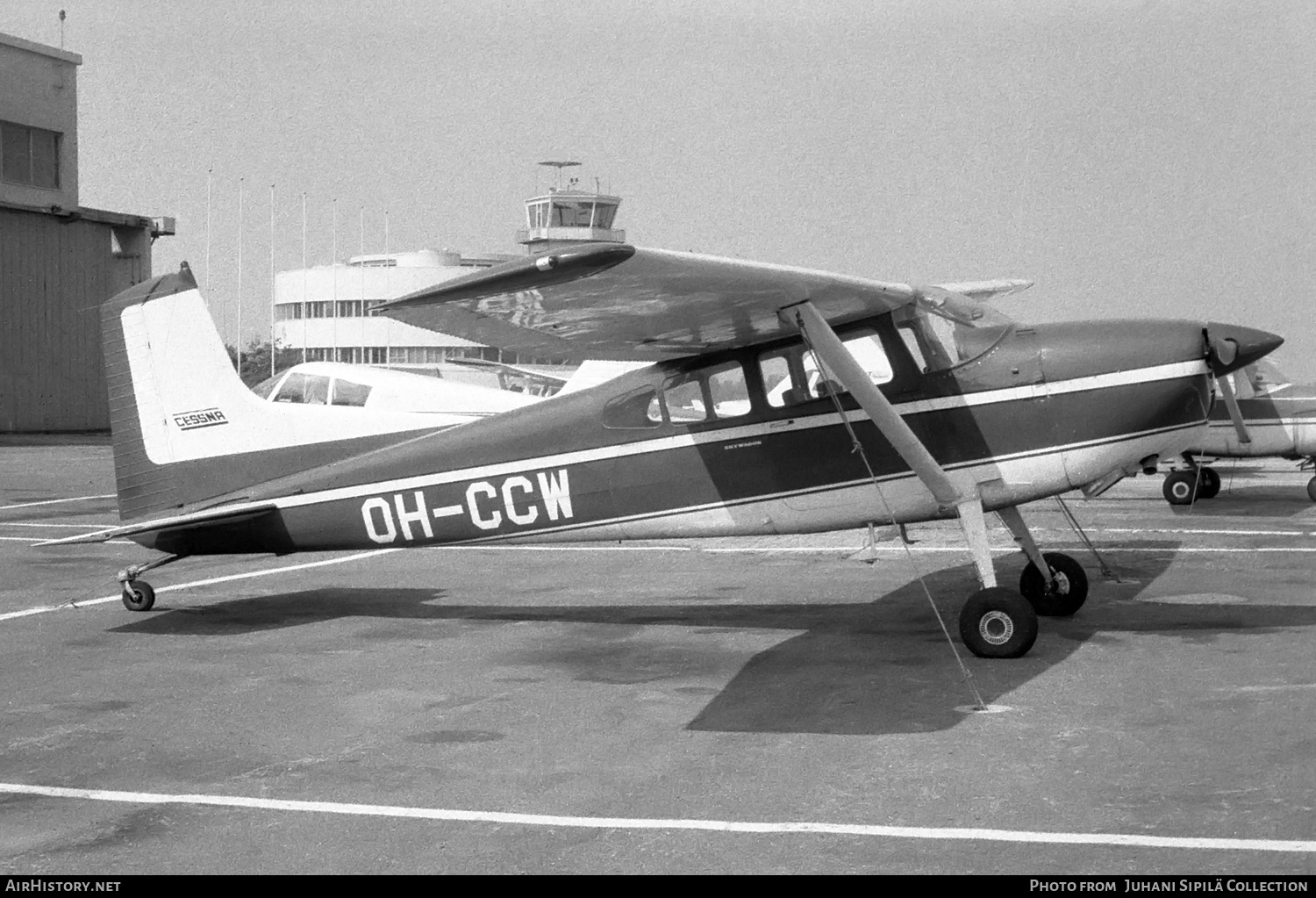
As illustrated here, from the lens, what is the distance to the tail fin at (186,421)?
11.1 metres

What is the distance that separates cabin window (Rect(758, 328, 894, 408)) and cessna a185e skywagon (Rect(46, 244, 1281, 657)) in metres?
0.02

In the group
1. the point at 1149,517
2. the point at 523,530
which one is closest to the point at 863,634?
the point at 523,530

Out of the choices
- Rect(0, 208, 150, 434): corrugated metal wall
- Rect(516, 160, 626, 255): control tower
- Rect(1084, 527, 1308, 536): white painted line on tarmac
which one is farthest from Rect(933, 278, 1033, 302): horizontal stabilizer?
Rect(516, 160, 626, 255): control tower

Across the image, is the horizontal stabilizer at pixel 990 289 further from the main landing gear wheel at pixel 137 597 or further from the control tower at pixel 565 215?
the control tower at pixel 565 215

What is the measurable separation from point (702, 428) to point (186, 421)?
4.29m

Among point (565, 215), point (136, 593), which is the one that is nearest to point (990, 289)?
point (136, 593)

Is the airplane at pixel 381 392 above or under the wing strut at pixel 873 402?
Answer: under

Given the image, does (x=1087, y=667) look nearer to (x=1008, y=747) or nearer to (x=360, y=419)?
(x=1008, y=747)

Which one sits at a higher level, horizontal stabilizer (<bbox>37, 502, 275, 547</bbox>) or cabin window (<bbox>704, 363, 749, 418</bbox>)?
cabin window (<bbox>704, 363, 749, 418</bbox>)

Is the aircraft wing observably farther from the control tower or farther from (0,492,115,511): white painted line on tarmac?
the control tower

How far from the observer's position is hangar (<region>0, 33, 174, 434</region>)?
50.9 metres

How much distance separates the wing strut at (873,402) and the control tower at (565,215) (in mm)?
68952

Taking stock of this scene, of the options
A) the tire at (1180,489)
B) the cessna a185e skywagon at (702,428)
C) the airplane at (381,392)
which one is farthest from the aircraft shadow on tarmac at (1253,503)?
the airplane at (381,392)

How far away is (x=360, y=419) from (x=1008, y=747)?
6.49 m
